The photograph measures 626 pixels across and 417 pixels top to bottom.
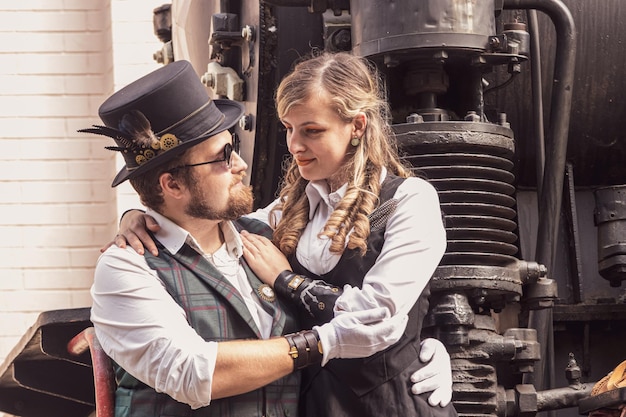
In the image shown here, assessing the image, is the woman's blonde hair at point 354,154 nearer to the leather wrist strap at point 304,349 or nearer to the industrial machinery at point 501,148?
the leather wrist strap at point 304,349

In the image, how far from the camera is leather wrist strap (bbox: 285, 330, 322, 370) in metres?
2.79

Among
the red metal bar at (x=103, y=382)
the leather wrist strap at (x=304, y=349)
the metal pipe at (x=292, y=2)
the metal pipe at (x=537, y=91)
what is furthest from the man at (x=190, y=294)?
the metal pipe at (x=537, y=91)

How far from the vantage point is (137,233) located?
9.77ft

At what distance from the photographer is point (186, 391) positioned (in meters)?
2.74

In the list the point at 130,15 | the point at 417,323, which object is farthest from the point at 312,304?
the point at 130,15

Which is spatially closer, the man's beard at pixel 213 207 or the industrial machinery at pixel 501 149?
the man's beard at pixel 213 207

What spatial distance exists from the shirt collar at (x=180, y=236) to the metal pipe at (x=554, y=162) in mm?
1168

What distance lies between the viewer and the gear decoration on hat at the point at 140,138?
299 centimetres

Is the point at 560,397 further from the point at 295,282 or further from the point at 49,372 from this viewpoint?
the point at 49,372

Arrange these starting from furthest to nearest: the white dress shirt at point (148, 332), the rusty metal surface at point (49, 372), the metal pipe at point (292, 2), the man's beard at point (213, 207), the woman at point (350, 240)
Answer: the rusty metal surface at point (49, 372)
the metal pipe at point (292, 2)
the man's beard at point (213, 207)
the woman at point (350, 240)
the white dress shirt at point (148, 332)

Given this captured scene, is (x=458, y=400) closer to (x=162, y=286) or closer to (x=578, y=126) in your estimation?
(x=162, y=286)

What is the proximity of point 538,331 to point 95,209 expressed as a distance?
4.85m

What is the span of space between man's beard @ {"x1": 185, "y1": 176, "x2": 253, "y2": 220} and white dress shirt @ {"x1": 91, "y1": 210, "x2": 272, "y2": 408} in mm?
172

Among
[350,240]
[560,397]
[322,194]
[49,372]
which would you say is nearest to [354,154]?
[322,194]
